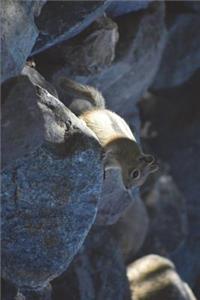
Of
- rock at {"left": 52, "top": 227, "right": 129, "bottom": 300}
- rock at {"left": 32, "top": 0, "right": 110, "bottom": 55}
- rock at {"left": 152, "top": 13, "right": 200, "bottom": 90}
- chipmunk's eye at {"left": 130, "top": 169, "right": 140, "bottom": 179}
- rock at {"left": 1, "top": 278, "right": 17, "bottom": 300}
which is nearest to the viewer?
rock at {"left": 1, "top": 278, "right": 17, "bottom": 300}

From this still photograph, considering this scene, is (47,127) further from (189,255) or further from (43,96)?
(189,255)

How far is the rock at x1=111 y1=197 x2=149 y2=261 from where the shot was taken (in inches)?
338

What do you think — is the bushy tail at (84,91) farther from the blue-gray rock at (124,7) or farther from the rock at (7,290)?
the rock at (7,290)

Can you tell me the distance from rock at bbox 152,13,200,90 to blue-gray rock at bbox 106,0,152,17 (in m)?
2.01

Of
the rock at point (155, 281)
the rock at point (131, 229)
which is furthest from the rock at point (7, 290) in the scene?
the rock at point (155, 281)

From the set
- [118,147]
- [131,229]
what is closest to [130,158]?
[118,147]

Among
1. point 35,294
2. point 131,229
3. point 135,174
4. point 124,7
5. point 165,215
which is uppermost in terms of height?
point 124,7

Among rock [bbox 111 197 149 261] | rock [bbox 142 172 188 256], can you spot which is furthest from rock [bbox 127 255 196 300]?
rock [bbox 142 172 188 256]

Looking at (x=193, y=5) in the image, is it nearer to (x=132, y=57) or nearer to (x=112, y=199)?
(x=132, y=57)

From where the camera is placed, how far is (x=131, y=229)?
878 centimetres

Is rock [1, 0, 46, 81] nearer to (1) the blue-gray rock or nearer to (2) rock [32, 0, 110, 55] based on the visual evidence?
(2) rock [32, 0, 110, 55]

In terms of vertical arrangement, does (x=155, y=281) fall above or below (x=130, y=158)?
below

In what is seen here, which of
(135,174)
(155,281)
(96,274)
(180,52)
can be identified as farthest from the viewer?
(180,52)

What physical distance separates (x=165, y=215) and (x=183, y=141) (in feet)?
5.06
